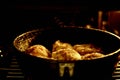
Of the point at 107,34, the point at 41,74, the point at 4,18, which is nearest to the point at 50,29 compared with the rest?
the point at 107,34

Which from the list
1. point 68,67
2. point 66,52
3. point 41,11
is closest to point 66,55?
point 66,52

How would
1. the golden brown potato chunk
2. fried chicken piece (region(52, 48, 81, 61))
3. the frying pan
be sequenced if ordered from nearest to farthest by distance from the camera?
the frying pan < fried chicken piece (region(52, 48, 81, 61)) < the golden brown potato chunk

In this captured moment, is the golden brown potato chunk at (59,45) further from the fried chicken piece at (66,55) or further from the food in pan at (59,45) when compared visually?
the fried chicken piece at (66,55)

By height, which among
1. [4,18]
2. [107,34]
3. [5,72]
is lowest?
[5,72]

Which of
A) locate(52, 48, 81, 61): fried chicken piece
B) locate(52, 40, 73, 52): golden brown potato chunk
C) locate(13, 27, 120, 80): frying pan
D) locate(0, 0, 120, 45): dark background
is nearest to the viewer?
locate(13, 27, 120, 80): frying pan

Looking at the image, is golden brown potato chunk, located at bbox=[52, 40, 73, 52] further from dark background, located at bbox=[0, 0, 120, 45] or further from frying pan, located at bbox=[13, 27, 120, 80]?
dark background, located at bbox=[0, 0, 120, 45]

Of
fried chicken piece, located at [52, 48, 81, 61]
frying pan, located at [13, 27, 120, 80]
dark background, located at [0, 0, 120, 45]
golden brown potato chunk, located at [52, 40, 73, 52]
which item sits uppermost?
dark background, located at [0, 0, 120, 45]

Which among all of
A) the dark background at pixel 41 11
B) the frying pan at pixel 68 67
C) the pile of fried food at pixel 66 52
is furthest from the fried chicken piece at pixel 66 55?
the dark background at pixel 41 11

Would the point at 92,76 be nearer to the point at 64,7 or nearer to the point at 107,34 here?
the point at 107,34

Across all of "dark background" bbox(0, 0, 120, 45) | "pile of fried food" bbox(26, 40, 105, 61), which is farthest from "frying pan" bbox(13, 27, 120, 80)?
"dark background" bbox(0, 0, 120, 45)
